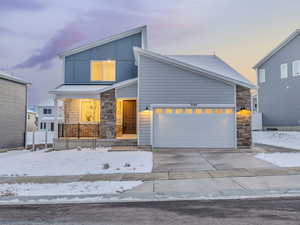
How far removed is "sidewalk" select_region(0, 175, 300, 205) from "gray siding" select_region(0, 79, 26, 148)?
40.2 feet

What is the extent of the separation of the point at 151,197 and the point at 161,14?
935 inches

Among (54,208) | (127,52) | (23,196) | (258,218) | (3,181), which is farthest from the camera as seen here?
(127,52)

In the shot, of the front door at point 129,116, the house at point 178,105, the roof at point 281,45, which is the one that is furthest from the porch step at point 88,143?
the roof at point 281,45

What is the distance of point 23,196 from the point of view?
19.2ft

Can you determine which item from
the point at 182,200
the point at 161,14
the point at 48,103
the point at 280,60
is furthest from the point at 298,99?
the point at 48,103

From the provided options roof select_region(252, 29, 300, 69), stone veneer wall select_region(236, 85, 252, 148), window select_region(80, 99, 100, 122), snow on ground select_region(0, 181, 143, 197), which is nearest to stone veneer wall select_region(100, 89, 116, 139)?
window select_region(80, 99, 100, 122)

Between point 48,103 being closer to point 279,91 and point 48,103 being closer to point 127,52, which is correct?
point 127,52

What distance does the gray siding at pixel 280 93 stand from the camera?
75.5 ft

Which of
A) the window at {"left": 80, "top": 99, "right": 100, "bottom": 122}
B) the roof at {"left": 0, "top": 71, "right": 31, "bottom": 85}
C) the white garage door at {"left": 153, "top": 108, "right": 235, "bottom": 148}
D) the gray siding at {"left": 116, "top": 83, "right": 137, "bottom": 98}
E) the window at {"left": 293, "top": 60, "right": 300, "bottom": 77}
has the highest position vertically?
the window at {"left": 293, "top": 60, "right": 300, "bottom": 77}

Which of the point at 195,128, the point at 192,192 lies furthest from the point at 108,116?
the point at 192,192

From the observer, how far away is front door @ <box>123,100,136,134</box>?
1734 centimetres

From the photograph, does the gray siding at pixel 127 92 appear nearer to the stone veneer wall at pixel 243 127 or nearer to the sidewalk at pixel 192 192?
the stone veneer wall at pixel 243 127

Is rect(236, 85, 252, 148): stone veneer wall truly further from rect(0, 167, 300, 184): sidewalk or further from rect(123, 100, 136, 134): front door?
rect(123, 100, 136, 134): front door

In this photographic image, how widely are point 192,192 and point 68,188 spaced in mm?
3305
